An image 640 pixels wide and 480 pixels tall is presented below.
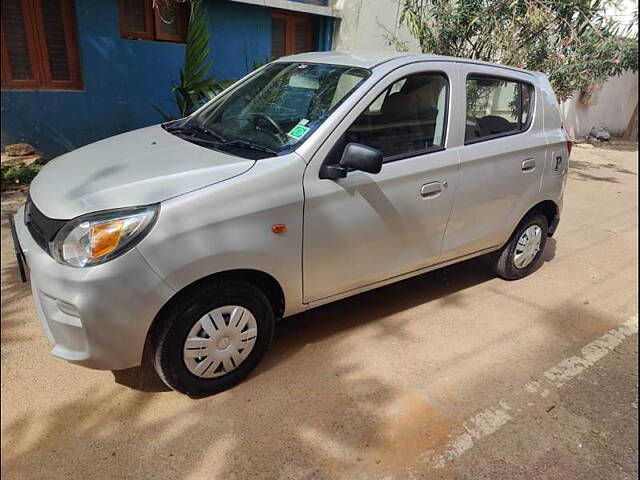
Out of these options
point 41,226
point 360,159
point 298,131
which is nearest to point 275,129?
point 298,131

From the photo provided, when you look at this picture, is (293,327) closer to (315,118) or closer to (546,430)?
(315,118)

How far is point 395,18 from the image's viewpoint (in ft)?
18.5

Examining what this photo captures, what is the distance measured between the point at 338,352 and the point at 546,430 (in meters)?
1.27

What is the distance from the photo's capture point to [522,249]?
4.32 metres

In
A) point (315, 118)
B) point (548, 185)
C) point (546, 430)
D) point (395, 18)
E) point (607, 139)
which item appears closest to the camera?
point (546, 430)

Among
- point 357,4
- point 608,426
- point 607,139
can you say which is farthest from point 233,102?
point 607,139

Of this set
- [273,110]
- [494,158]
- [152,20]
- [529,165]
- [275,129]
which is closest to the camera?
[275,129]

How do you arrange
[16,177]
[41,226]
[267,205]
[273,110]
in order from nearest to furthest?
[41,226] < [267,205] < [273,110] < [16,177]

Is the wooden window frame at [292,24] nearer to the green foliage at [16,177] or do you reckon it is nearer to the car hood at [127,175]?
the green foliage at [16,177]

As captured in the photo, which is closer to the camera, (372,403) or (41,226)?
(41,226)

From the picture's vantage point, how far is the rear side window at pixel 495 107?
11.5ft

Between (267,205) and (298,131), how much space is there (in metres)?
0.54

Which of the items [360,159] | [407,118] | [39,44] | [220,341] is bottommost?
[220,341]

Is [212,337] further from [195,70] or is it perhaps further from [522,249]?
[195,70]
